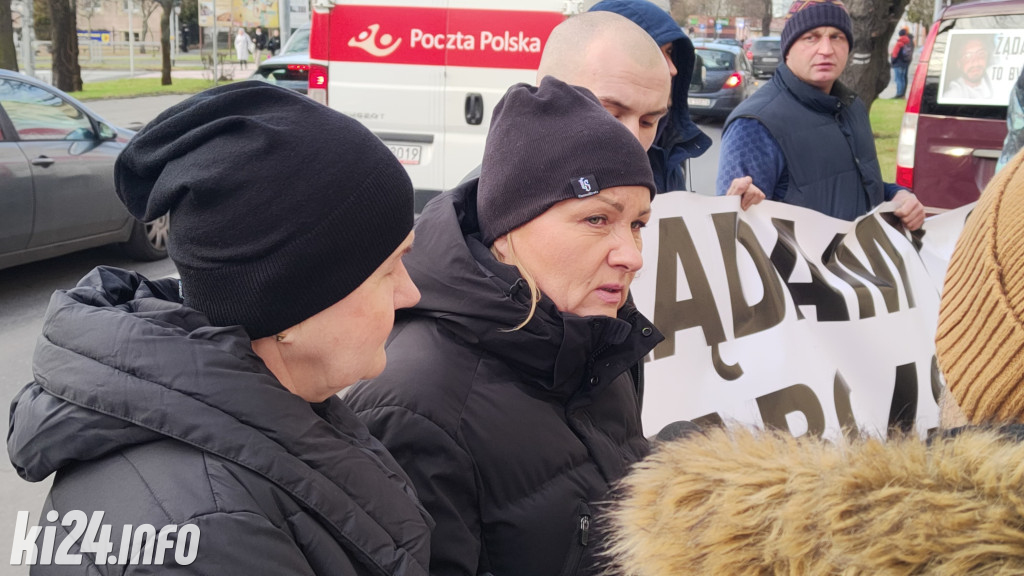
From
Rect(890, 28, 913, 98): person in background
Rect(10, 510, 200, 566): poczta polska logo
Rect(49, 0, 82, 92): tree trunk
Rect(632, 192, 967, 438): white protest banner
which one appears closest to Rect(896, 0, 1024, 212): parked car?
Rect(632, 192, 967, 438): white protest banner

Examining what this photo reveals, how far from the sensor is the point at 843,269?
3.25 meters

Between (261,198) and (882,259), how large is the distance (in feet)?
8.80

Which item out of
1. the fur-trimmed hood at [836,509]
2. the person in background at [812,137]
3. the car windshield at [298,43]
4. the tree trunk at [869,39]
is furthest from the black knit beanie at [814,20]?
the car windshield at [298,43]

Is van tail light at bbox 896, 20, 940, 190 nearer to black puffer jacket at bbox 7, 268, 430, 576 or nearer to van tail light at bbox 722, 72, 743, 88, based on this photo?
black puffer jacket at bbox 7, 268, 430, 576

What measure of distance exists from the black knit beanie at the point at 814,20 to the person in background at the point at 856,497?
3.03m

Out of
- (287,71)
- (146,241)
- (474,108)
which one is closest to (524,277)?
(474,108)

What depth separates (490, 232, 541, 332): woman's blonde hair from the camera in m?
1.79

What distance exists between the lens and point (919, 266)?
3.39 meters

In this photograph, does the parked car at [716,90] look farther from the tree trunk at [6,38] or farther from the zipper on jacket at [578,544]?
the zipper on jacket at [578,544]

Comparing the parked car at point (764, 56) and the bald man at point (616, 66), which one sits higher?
the parked car at point (764, 56)

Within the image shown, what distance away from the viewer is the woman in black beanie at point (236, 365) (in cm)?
114

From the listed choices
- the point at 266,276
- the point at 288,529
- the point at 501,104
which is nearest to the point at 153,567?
the point at 288,529

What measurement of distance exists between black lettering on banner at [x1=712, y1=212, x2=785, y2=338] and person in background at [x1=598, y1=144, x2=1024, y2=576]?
174 cm

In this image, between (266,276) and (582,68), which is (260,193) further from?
(582,68)
